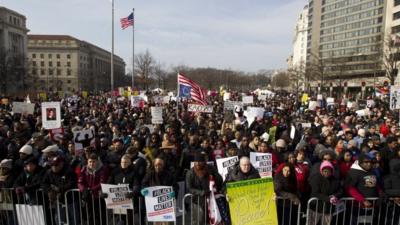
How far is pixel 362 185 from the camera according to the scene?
236 inches

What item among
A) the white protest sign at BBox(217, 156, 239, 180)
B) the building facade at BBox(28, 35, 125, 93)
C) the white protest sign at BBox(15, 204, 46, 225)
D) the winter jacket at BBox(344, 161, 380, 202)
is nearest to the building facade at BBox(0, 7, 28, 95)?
the building facade at BBox(28, 35, 125, 93)

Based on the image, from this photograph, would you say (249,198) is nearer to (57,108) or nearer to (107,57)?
(57,108)

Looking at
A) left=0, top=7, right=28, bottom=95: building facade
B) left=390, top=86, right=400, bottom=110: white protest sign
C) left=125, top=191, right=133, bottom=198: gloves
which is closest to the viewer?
left=125, top=191, right=133, bottom=198: gloves

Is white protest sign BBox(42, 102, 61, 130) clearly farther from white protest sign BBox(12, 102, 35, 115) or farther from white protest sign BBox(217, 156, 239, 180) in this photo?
white protest sign BBox(217, 156, 239, 180)

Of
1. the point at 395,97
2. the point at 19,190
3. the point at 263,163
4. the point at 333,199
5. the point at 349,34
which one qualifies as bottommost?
the point at 19,190

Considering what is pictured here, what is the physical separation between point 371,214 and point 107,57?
170 meters

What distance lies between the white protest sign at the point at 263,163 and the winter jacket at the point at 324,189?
149cm

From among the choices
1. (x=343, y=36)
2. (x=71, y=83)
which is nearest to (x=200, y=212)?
(x=343, y=36)

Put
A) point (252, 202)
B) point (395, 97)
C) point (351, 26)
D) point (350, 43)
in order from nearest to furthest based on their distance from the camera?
1. point (252, 202)
2. point (395, 97)
3. point (350, 43)
4. point (351, 26)

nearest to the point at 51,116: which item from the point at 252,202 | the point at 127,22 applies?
the point at 252,202

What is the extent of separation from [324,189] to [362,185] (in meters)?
0.75

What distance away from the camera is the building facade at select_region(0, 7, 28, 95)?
6383 centimetres

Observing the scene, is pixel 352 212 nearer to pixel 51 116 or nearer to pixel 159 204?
pixel 159 204

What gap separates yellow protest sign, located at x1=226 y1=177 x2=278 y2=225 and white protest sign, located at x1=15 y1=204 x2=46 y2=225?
3.31 meters
